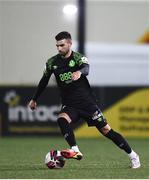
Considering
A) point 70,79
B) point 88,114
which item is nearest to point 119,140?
point 88,114

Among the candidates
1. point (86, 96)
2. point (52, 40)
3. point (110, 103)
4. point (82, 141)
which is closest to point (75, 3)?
point (52, 40)

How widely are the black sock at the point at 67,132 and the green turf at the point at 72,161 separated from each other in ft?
1.26

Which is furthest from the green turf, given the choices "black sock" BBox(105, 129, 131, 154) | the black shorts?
the black shorts

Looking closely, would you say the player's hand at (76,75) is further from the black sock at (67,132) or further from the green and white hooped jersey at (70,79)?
the black sock at (67,132)

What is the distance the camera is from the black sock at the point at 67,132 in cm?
1055

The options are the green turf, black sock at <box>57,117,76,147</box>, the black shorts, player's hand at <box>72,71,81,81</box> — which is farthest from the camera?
the black shorts

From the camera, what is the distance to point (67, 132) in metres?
10.6

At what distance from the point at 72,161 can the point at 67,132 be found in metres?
1.70

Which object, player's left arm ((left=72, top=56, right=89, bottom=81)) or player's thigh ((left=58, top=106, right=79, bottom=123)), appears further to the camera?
player's thigh ((left=58, top=106, right=79, bottom=123))

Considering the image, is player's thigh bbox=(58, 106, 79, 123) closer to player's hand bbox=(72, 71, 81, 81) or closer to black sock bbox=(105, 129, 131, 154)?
black sock bbox=(105, 129, 131, 154)

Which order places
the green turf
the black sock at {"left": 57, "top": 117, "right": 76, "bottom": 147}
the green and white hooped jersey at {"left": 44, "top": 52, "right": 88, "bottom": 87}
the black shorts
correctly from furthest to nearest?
the black shorts, the green and white hooped jersey at {"left": 44, "top": 52, "right": 88, "bottom": 87}, the black sock at {"left": 57, "top": 117, "right": 76, "bottom": 147}, the green turf

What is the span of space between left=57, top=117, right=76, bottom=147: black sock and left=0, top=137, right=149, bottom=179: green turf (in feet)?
1.26

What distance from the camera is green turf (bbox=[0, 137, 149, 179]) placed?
9.91 meters

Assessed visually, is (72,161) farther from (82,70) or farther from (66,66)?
(82,70)
